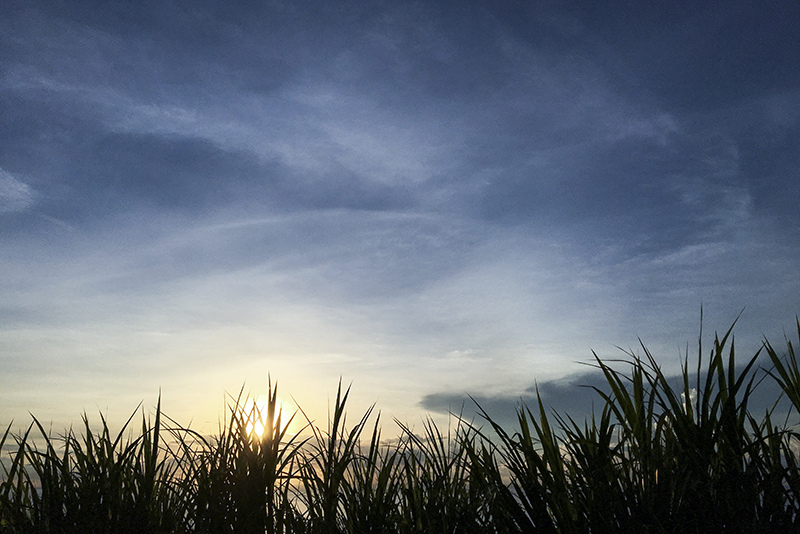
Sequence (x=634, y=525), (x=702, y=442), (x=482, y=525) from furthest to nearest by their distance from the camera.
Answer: (x=482, y=525) → (x=702, y=442) → (x=634, y=525)

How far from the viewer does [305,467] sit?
4.39 meters

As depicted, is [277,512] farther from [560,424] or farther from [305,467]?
[560,424]

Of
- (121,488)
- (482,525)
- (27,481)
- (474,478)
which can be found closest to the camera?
(482,525)

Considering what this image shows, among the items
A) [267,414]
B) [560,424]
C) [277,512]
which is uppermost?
[267,414]

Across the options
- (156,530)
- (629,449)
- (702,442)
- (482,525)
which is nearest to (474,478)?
(482,525)

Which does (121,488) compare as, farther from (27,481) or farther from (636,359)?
(636,359)

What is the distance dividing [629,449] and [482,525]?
937 millimetres

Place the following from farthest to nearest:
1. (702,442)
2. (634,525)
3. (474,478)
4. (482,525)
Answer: (474,478), (482,525), (702,442), (634,525)

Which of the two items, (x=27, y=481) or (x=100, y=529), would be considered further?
(x=27, y=481)

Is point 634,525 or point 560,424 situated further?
point 560,424

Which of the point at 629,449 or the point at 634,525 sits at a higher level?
the point at 629,449

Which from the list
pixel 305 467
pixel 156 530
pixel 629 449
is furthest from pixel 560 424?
pixel 156 530

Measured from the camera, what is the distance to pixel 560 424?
13.3ft

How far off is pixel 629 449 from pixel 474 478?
38.4 inches
